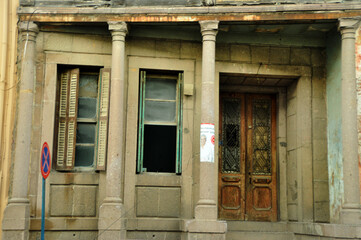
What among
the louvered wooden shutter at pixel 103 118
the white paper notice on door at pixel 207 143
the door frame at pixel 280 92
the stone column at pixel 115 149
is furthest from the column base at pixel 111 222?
the door frame at pixel 280 92

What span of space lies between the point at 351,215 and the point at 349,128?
1764 mm

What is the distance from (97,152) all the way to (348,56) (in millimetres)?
5803

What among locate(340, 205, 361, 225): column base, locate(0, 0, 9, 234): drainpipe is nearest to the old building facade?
locate(340, 205, 361, 225): column base

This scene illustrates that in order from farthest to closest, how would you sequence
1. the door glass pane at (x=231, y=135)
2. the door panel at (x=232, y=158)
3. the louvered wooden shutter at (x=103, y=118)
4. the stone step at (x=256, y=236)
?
the door glass pane at (x=231, y=135), the door panel at (x=232, y=158), the stone step at (x=256, y=236), the louvered wooden shutter at (x=103, y=118)

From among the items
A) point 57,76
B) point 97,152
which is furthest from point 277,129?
point 57,76

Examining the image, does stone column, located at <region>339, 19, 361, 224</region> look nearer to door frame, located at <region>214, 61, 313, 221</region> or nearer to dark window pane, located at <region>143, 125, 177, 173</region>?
door frame, located at <region>214, 61, 313, 221</region>

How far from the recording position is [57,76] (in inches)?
473

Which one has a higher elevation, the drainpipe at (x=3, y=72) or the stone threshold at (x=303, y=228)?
the drainpipe at (x=3, y=72)

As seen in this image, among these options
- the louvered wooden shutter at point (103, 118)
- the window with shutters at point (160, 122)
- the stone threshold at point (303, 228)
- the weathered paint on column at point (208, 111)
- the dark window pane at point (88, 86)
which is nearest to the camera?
the stone threshold at point (303, 228)

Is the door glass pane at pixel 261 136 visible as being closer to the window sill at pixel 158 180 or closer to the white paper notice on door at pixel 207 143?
the window sill at pixel 158 180

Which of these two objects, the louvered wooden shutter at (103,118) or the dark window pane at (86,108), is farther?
the dark window pane at (86,108)

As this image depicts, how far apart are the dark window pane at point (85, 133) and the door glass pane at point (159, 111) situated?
1.27m

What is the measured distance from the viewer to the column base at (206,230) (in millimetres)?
10445

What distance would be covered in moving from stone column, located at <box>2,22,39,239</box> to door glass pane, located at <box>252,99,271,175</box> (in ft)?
17.7
